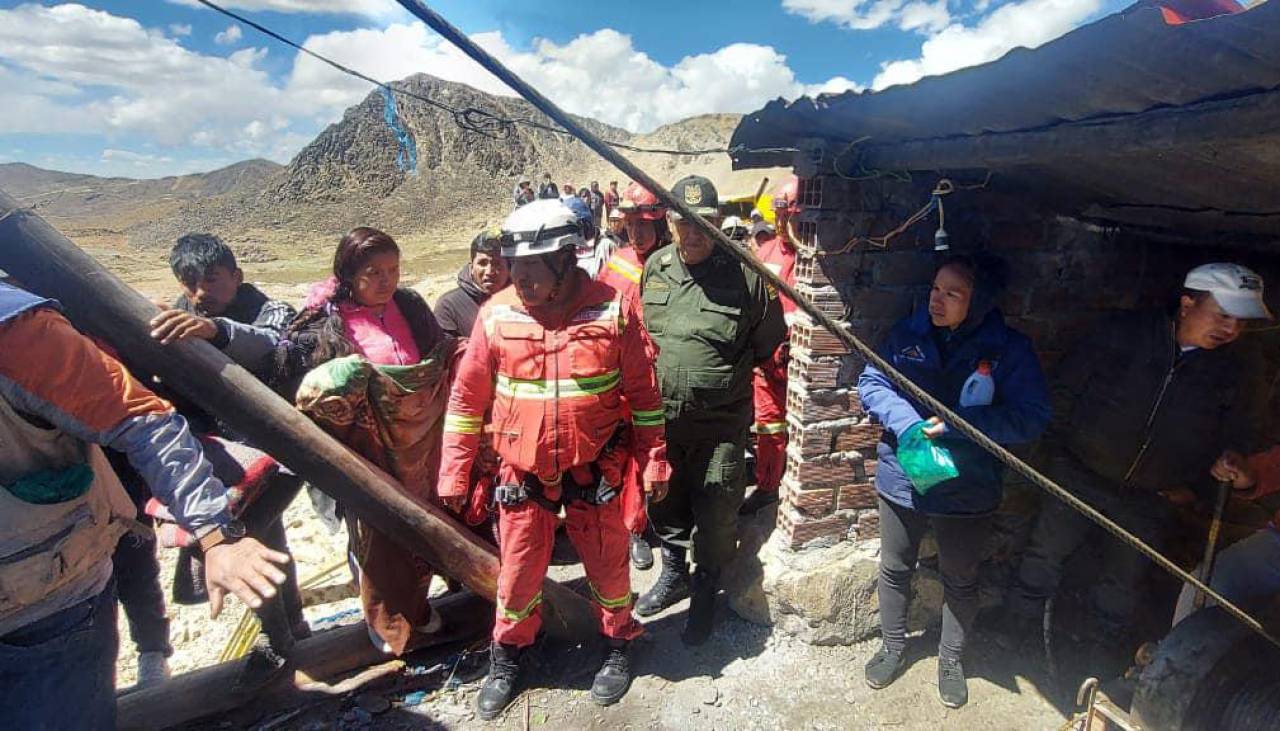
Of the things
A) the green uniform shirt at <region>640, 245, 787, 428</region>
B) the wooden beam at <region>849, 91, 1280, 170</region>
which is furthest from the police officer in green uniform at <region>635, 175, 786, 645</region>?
the wooden beam at <region>849, 91, 1280, 170</region>

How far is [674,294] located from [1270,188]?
2227 mm

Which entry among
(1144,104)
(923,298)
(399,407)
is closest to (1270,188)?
(1144,104)

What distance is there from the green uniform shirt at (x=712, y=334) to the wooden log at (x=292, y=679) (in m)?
1.47

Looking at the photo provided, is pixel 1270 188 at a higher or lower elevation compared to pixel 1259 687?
higher

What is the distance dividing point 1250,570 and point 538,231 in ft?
9.33

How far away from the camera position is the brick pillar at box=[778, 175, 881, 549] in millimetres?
2895

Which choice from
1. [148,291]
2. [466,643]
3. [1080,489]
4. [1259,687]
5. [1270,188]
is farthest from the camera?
[148,291]

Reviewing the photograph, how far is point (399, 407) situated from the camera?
2732 mm

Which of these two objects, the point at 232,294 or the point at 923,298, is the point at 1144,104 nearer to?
the point at 923,298

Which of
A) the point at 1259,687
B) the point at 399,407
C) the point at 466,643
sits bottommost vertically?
the point at 466,643

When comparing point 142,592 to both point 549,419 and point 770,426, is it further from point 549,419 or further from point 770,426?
point 770,426

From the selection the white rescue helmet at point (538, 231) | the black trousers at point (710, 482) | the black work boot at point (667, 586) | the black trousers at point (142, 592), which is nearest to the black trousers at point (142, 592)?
the black trousers at point (142, 592)

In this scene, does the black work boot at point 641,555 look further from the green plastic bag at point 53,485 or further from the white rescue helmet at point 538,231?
the green plastic bag at point 53,485

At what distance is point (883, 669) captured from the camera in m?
2.94
